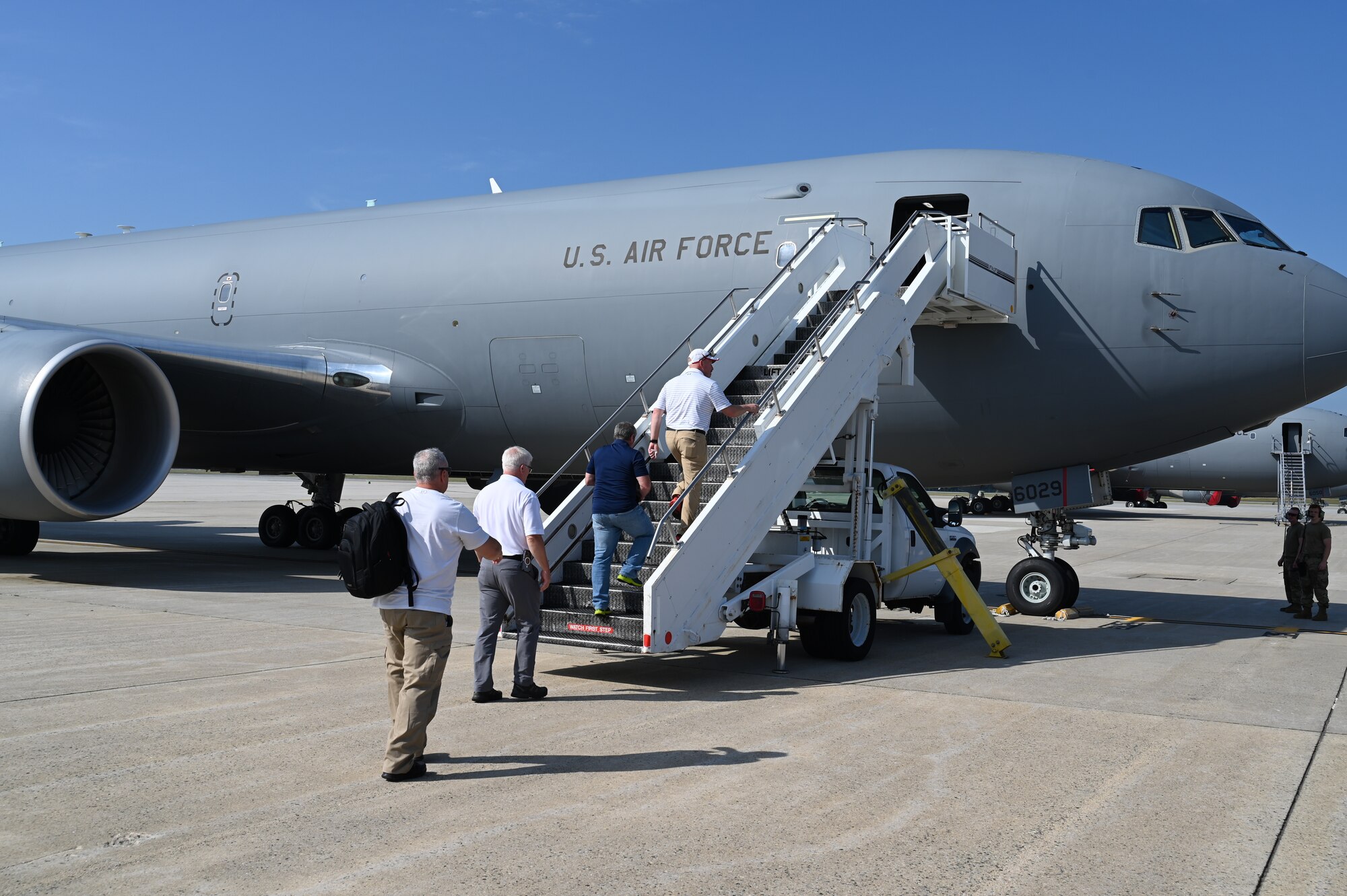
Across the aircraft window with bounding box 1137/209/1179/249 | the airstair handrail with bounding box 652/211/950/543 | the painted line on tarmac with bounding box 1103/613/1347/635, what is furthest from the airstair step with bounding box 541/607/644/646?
the painted line on tarmac with bounding box 1103/613/1347/635

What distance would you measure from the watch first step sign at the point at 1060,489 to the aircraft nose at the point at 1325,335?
217 centimetres

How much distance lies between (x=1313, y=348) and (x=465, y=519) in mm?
8806

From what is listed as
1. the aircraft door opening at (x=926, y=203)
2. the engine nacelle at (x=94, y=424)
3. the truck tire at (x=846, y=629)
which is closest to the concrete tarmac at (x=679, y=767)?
the truck tire at (x=846, y=629)

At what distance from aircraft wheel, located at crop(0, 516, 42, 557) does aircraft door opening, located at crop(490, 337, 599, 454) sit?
7744 millimetres

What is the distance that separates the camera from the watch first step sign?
11320mm

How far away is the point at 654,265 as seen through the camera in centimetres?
1251

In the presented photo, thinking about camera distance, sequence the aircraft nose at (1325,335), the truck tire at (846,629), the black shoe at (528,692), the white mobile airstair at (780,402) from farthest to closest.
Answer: the aircraft nose at (1325,335)
the truck tire at (846,629)
the white mobile airstair at (780,402)
the black shoe at (528,692)

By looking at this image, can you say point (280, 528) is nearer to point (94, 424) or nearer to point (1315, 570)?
point (94, 424)

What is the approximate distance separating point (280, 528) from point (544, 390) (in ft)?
27.5

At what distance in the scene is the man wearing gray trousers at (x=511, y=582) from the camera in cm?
688

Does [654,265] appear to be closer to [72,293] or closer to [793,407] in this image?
[793,407]

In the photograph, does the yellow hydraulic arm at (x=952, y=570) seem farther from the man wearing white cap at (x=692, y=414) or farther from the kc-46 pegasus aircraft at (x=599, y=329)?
the man wearing white cap at (x=692, y=414)

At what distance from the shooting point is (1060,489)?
37.4ft

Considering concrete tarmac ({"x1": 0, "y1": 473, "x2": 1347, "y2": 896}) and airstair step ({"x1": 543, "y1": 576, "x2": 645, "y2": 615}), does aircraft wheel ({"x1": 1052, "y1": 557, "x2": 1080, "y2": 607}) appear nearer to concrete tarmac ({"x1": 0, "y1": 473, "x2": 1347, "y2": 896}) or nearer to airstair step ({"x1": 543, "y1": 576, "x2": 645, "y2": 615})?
concrete tarmac ({"x1": 0, "y1": 473, "x2": 1347, "y2": 896})
